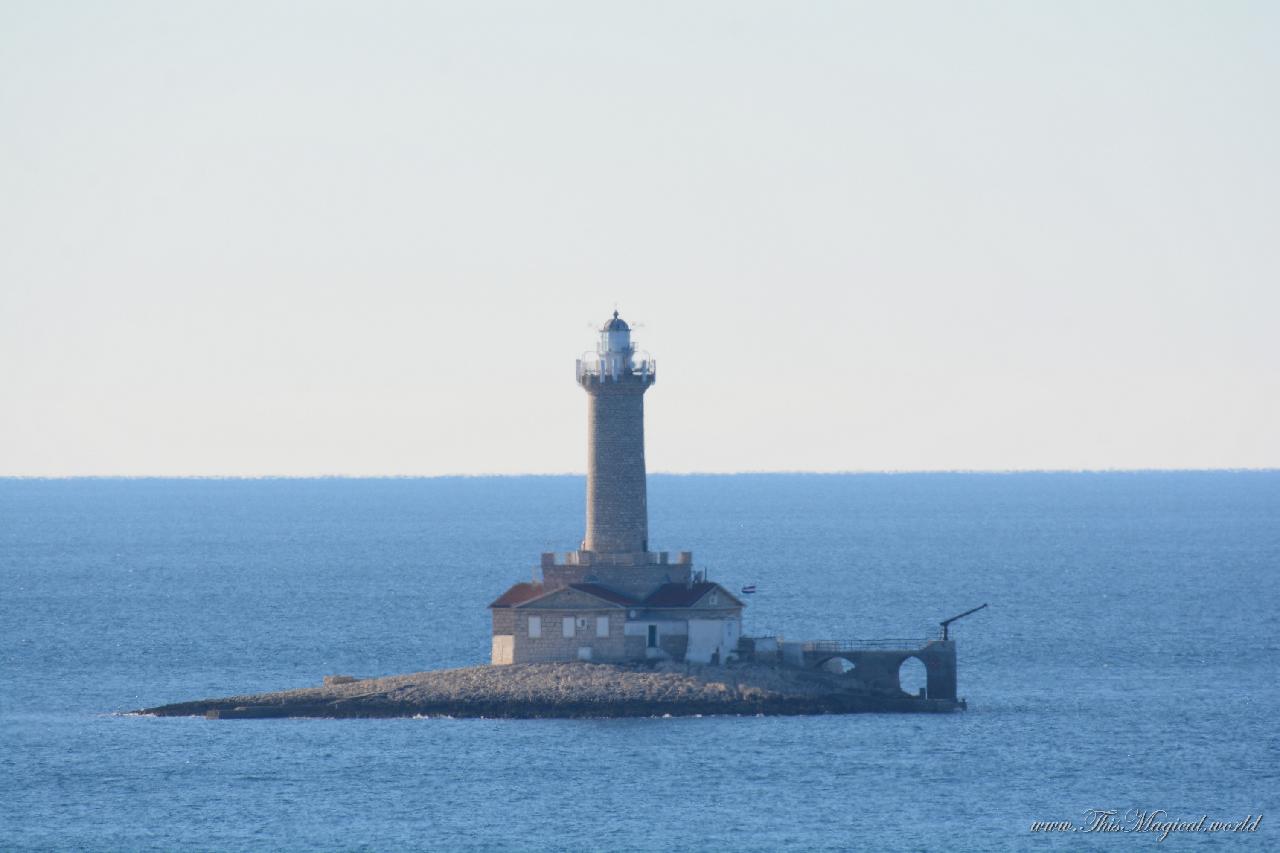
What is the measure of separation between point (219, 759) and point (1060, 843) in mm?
27672

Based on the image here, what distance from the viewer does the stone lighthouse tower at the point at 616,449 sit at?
278ft

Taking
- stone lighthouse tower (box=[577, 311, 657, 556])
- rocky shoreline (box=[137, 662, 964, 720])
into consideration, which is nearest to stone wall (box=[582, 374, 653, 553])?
stone lighthouse tower (box=[577, 311, 657, 556])

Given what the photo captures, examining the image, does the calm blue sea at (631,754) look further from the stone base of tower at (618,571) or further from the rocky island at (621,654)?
the stone base of tower at (618,571)

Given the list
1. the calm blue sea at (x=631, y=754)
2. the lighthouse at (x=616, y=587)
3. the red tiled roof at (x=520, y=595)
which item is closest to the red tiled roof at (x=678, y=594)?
the lighthouse at (x=616, y=587)

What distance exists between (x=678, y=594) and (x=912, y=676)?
21.0 m

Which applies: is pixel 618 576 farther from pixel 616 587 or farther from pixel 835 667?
pixel 835 667

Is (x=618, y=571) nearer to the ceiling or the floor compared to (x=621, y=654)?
nearer to the ceiling

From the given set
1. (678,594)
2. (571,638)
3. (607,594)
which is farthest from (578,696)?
(678,594)

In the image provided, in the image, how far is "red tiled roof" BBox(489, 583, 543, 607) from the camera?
275 ft

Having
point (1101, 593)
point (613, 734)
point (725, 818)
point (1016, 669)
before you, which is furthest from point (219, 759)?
point (1101, 593)

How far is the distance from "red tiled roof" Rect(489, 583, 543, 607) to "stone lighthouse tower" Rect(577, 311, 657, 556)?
99.8 inches

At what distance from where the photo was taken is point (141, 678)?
313 feet

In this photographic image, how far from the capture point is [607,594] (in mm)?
83875

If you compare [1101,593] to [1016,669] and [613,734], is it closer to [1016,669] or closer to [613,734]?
[1016,669]
